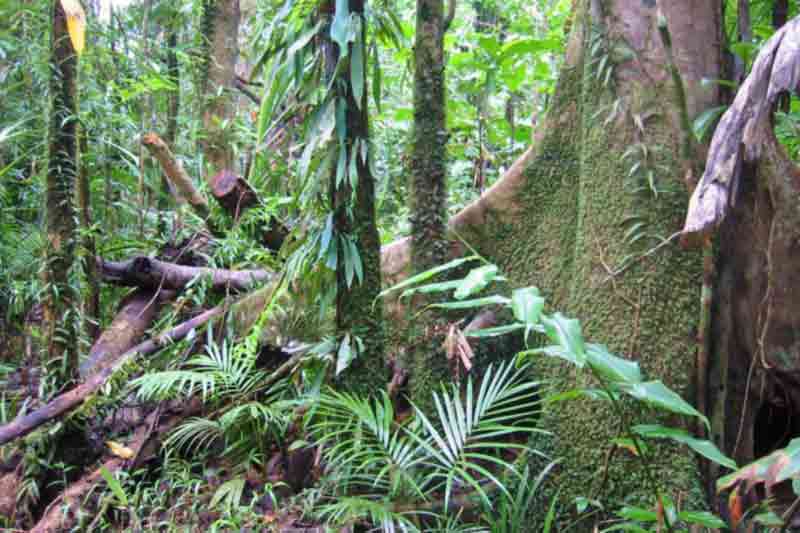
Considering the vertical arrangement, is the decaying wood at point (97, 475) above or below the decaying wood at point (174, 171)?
below

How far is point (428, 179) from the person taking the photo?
2920 mm

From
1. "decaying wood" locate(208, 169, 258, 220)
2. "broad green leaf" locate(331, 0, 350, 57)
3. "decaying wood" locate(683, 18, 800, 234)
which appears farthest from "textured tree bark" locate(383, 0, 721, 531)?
"decaying wood" locate(208, 169, 258, 220)

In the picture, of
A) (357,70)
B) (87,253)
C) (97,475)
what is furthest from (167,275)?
(357,70)

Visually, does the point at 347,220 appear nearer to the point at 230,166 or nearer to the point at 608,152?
the point at 608,152

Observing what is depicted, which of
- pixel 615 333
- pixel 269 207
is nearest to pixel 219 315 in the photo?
pixel 269 207

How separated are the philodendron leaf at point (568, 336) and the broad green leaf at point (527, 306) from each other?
0.12 feet

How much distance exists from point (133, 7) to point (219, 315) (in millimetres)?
3915

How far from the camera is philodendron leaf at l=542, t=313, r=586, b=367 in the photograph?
54.6 inches

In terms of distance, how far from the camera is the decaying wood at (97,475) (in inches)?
114

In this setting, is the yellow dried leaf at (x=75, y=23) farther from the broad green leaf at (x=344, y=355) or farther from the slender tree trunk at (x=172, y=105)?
the slender tree trunk at (x=172, y=105)

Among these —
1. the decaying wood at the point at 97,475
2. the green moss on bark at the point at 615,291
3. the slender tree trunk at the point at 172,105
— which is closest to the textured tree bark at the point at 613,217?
the green moss on bark at the point at 615,291

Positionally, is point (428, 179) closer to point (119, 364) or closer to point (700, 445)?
point (700, 445)

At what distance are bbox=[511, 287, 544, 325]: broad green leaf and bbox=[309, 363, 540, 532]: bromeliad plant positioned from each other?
910 millimetres

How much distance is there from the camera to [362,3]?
270 cm
